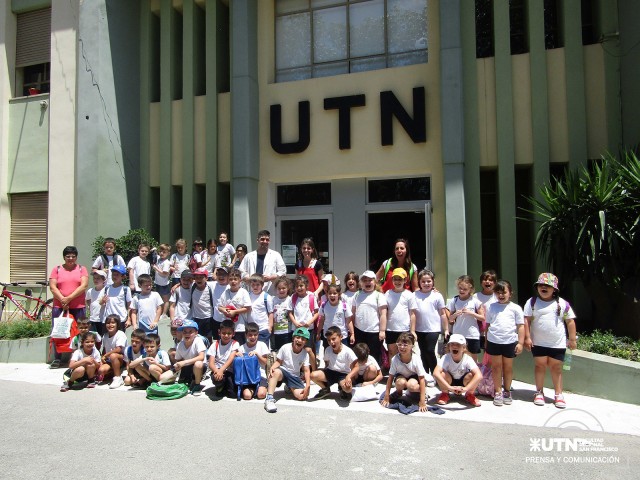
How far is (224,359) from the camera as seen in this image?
20.6 feet

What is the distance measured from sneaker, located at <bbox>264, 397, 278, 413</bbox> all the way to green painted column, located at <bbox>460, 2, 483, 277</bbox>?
5.53 m

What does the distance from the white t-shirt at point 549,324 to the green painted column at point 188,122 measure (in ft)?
26.6

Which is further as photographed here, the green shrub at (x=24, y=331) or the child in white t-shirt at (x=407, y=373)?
the green shrub at (x=24, y=331)

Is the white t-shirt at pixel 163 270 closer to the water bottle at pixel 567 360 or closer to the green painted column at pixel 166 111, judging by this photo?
the green painted column at pixel 166 111

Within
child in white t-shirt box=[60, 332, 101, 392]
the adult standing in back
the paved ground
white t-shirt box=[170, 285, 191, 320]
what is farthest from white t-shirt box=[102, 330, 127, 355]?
the adult standing in back

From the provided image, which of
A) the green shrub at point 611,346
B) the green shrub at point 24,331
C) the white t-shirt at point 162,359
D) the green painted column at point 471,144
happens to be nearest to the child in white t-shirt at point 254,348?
the white t-shirt at point 162,359

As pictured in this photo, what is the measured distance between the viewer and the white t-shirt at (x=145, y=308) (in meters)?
7.43

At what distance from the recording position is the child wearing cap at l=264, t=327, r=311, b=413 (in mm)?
5918

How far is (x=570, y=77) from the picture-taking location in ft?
30.7

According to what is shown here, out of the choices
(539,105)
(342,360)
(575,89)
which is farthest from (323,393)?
(575,89)

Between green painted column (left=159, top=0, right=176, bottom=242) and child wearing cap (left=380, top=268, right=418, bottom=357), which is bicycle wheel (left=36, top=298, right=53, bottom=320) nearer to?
green painted column (left=159, top=0, right=176, bottom=242)

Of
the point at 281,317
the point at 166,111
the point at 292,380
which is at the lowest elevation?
the point at 292,380

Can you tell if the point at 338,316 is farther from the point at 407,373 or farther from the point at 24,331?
the point at 24,331

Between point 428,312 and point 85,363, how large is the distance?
479 centimetres
